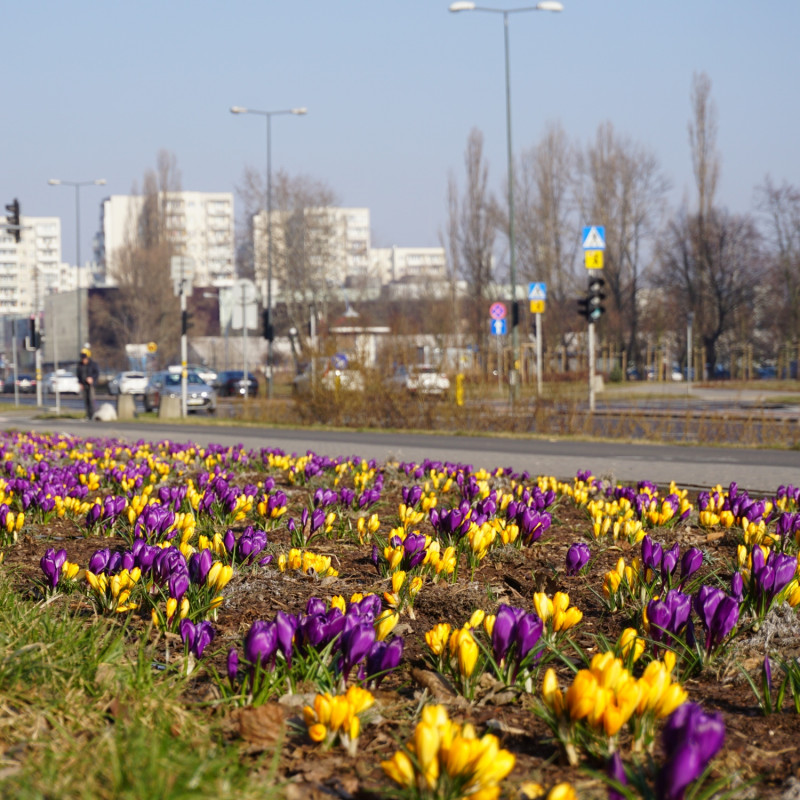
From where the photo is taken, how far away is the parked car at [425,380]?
21875mm

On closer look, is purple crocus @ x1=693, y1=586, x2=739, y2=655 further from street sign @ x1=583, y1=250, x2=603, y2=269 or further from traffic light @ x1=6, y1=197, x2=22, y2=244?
traffic light @ x1=6, y1=197, x2=22, y2=244

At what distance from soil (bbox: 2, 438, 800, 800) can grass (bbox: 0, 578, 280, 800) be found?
0.13 metres

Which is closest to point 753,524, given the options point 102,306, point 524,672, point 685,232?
point 524,672

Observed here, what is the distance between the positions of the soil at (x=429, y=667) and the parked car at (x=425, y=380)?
607 inches

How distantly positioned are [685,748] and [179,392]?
117ft

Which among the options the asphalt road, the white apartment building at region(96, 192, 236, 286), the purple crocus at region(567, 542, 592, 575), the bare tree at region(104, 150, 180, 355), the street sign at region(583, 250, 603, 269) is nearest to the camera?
the purple crocus at region(567, 542, 592, 575)

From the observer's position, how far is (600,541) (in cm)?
555

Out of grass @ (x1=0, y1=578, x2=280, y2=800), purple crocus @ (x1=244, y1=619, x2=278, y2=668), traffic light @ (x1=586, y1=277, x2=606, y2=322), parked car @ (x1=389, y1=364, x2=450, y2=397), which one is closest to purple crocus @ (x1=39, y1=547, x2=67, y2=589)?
grass @ (x1=0, y1=578, x2=280, y2=800)

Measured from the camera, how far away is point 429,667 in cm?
335

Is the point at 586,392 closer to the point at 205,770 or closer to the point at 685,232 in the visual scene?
the point at 205,770

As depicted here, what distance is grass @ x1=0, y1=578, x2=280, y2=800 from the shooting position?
6.94 feet

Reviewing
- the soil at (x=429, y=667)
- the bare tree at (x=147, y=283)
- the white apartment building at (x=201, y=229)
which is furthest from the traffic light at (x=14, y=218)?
the white apartment building at (x=201, y=229)

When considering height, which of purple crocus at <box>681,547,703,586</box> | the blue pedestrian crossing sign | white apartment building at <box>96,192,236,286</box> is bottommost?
purple crocus at <box>681,547,703,586</box>

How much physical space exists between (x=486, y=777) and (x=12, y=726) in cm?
126
